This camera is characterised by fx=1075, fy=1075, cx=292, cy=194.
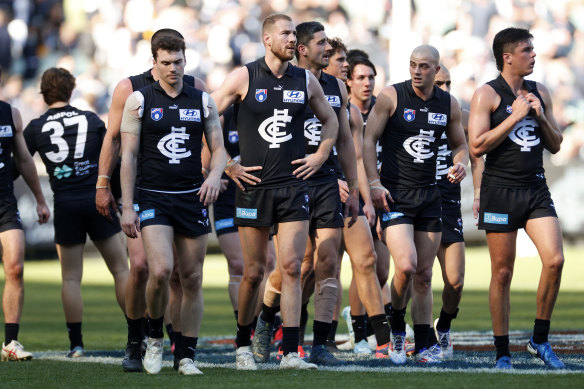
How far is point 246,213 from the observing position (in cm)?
841

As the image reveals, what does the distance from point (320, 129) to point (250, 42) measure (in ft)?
57.3

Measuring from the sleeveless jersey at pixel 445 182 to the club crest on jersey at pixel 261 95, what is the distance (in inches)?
101

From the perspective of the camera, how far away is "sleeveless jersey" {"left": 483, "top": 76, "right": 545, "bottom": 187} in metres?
8.35

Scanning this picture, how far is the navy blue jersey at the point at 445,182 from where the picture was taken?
10367 millimetres

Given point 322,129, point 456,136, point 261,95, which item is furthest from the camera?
point 456,136

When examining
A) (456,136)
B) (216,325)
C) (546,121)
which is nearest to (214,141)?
(456,136)

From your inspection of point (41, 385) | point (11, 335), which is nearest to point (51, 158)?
point (11, 335)

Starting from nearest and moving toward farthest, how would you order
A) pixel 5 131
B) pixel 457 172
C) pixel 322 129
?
pixel 322 129, pixel 457 172, pixel 5 131

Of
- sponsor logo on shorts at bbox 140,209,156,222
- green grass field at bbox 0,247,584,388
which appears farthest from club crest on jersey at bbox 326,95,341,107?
green grass field at bbox 0,247,584,388

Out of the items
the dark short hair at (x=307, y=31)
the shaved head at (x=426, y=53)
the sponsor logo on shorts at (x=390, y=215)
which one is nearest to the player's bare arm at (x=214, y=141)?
the dark short hair at (x=307, y=31)

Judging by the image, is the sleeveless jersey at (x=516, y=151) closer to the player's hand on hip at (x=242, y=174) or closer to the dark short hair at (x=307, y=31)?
the dark short hair at (x=307, y=31)

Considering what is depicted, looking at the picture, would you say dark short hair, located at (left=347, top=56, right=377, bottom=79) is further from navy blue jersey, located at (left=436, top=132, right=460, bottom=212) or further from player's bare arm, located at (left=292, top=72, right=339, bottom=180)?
player's bare arm, located at (left=292, top=72, right=339, bottom=180)

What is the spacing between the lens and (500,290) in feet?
27.3

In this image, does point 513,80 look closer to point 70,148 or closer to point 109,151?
point 109,151
